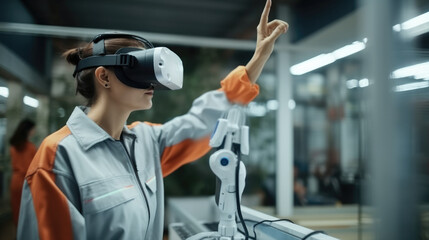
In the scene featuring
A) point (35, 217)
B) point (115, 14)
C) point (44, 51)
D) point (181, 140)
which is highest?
point (115, 14)

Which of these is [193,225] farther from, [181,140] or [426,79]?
[426,79]

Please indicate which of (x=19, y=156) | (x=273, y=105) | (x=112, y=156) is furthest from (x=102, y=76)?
(x=273, y=105)

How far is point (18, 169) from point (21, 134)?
13.2 inches

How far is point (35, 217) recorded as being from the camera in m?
0.76

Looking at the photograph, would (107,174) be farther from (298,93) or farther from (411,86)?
(298,93)

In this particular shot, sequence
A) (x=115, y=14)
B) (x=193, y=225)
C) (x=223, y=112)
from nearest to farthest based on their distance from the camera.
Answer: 1. (x=223, y=112)
2. (x=193, y=225)
3. (x=115, y=14)

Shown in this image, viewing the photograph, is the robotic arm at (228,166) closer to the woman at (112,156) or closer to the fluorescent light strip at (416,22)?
the woman at (112,156)

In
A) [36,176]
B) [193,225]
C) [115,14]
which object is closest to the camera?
[36,176]

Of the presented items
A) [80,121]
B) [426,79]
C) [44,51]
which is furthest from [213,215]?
[426,79]

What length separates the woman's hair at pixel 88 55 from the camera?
900 mm

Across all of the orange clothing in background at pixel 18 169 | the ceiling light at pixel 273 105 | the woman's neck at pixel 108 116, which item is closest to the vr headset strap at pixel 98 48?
the woman's neck at pixel 108 116

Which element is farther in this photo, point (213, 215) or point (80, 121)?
point (213, 215)

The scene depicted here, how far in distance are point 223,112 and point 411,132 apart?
1.78 feet

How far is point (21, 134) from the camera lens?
4.62 feet
